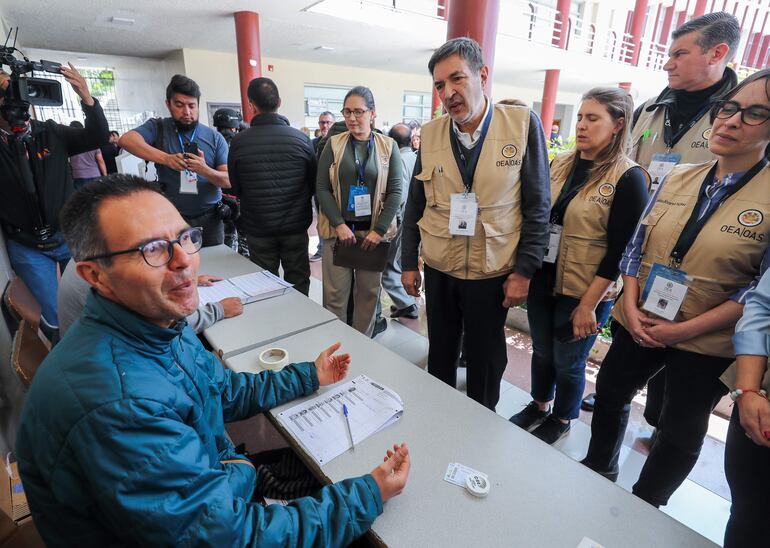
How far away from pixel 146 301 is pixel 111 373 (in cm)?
15

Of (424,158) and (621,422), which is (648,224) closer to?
(621,422)

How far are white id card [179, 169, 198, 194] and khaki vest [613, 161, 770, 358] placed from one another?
7.39 ft

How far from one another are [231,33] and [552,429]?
737 centimetres

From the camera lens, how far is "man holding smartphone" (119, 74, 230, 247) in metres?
2.21

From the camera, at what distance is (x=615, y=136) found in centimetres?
141

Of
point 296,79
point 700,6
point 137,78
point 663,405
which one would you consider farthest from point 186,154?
point 700,6

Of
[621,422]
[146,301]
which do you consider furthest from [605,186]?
[146,301]

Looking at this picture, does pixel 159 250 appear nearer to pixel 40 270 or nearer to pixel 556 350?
pixel 556 350

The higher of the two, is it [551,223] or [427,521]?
[551,223]

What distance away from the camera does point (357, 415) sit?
3.31 ft

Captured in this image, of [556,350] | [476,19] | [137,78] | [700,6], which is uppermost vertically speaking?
[700,6]

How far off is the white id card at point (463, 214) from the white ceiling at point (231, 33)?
191 inches

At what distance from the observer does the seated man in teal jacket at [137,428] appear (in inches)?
24.0

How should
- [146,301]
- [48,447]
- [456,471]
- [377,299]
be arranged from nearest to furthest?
[48,447], [146,301], [456,471], [377,299]
